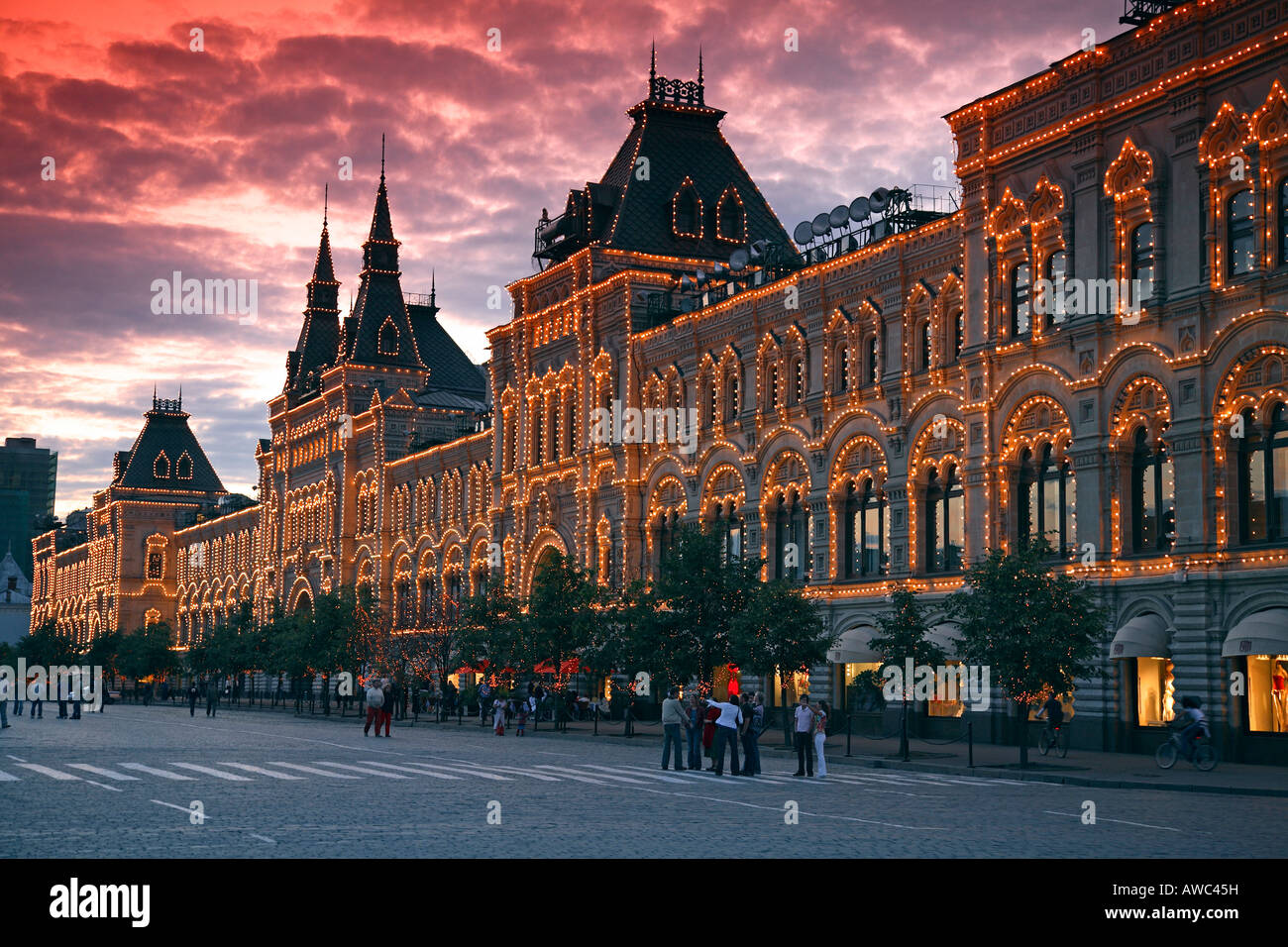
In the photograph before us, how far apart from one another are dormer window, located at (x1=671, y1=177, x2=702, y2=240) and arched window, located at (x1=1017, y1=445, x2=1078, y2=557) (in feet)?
92.8

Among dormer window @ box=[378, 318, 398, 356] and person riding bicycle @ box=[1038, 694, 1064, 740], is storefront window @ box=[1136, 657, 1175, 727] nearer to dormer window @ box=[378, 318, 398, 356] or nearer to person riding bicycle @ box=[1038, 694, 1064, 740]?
person riding bicycle @ box=[1038, 694, 1064, 740]

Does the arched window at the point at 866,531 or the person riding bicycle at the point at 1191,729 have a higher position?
the arched window at the point at 866,531

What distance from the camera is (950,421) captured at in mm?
46844

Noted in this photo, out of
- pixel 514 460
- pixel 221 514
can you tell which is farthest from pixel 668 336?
pixel 221 514

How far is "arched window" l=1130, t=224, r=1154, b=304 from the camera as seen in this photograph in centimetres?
3900

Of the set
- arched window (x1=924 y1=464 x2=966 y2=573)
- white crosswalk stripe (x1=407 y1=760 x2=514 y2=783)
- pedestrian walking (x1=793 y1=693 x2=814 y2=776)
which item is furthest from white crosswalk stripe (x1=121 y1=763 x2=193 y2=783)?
arched window (x1=924 y1=464 x2=966 y2=573)

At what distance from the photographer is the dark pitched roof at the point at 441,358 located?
113m

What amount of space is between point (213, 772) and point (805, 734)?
37.4ft

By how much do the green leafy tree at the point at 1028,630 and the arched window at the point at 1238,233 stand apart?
26.6 ft

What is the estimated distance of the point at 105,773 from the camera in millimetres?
30203

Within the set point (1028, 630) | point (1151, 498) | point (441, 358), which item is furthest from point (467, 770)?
point (441, 358)

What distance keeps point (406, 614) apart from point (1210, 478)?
55142 millimetres

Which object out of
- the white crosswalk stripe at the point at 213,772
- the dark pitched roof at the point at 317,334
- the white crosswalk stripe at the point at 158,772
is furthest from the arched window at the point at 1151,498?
the dark pitched roof at the point at 317,334

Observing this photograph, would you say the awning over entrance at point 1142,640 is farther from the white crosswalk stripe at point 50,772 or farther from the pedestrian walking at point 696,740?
the white crosswalk stripe at point 50,772
